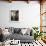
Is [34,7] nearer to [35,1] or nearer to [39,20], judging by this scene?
[35,1]

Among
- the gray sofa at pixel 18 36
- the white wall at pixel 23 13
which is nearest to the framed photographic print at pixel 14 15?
the white wall at pixel 23 13

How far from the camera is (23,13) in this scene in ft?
16.8

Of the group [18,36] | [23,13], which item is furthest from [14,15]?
[18,36]

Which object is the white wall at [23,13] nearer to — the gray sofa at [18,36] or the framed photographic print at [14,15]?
the framed photographic print at [14,15]

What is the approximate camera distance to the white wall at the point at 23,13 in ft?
16.7

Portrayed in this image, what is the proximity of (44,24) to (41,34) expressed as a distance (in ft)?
1.53

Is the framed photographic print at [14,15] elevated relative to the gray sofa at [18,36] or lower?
elevated

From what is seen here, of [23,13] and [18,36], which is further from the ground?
[23,13]

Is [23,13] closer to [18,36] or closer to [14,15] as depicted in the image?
[14,15]

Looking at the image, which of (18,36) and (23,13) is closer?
(18,36)

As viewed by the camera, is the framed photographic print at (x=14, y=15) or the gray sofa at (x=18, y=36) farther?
the framed photographic print at (x=14, y=15)

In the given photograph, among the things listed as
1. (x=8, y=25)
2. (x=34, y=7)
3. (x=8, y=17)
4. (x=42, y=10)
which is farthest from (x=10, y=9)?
(x=42, y=10)


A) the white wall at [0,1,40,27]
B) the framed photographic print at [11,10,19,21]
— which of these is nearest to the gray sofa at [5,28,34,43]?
the white wall at [0,1,40,27]

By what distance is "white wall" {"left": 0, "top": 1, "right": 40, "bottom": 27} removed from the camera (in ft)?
16.7
